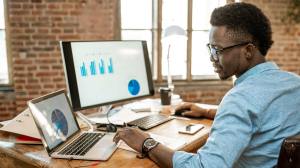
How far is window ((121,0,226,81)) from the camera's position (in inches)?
161

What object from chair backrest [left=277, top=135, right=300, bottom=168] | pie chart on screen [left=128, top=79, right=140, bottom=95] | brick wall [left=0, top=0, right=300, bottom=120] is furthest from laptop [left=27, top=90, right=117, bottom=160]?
brick wall [left=0, top=0, right=300, bottom=120]

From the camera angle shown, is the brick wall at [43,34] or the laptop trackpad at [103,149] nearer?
the laptop trackpad at [103,149]

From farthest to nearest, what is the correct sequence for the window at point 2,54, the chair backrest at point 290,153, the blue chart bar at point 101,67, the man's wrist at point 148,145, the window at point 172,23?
1. the window at point 172,23
2. the window at point 2,54
3. the blue chart bar at point 101,67
4. the man's wrist at point 148,145
5. the chair backrest at point 290,153

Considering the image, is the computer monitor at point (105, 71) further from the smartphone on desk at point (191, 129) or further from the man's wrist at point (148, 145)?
the man's wrist at point (148, 145)

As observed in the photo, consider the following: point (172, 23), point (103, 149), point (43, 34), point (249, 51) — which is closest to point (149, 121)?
point (103, 149)

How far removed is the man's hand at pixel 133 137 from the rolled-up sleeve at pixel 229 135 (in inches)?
13.3

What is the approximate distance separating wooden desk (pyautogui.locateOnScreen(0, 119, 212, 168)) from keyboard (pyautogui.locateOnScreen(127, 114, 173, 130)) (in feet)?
0.21

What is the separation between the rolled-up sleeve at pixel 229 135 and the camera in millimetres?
1045

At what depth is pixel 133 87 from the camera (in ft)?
7.13

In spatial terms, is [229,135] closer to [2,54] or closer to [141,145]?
[141,145]

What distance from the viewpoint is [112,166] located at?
1.27 metres

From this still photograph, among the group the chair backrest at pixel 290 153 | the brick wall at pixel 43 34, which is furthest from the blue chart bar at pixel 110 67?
the brick wall at pixel 43 34

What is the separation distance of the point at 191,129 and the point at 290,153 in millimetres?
763

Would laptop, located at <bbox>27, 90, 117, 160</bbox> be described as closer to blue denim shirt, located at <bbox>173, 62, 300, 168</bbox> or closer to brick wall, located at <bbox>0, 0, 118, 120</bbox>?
blue denim shirt, located at <bbox>173, 62, 300, 168</bbox>
